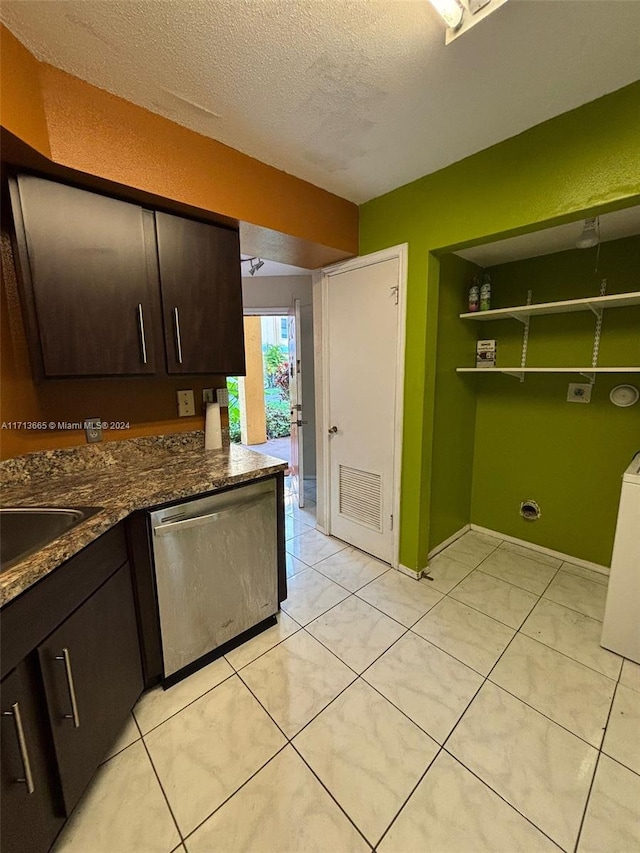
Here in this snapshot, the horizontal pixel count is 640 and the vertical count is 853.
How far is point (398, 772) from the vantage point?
1.19 metres

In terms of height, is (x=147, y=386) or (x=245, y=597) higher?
(x=147, y=386)

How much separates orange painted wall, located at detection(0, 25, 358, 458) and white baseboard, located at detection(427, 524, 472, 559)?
1.94 meters

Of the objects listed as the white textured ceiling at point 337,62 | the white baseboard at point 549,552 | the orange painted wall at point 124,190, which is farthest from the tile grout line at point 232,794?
the white textured ceiling at point 337,62

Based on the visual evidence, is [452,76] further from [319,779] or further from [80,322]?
[319,779]

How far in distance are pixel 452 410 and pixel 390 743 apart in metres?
1.93

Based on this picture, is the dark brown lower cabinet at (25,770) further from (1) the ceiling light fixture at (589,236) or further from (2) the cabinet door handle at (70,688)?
(1) the ceiling light fixture at (589,236)

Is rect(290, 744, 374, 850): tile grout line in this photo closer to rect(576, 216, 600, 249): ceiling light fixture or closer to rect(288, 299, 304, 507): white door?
rect(288, 299, 304, 507): white door

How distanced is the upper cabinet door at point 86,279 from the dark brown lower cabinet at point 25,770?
1.06 metres

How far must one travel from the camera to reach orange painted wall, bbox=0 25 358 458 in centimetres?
117

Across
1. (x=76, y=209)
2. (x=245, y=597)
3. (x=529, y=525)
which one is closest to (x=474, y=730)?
(x=245, y=597)

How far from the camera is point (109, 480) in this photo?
152 centimetres

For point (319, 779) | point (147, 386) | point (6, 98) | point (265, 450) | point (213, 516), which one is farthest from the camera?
point (265, 450)

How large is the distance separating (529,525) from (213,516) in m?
2.38

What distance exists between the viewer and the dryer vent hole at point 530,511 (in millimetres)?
2523
